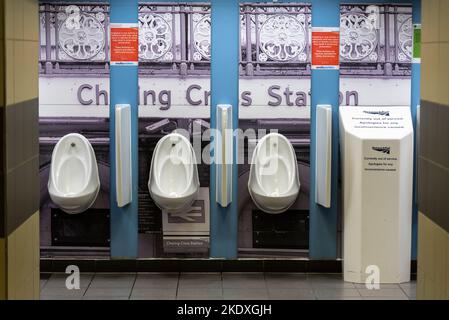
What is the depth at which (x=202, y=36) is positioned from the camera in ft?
21.1

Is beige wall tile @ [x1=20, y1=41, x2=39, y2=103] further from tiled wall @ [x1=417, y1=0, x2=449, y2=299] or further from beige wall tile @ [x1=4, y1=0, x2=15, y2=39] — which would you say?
tiled wall @ [x1=417, y1=0, x2=449, y2=299]

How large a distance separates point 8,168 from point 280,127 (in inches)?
119

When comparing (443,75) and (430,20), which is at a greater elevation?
(430,20)

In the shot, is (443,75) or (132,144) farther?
(132,144)

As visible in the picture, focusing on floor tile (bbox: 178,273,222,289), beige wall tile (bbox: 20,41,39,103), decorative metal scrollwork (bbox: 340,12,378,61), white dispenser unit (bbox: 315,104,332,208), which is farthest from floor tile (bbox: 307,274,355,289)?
beige wall tile (bbox: 20,41,39,103)

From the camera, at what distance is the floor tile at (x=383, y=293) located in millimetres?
Answer: 6031

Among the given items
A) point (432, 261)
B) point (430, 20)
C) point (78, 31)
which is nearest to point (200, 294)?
point (78, 31)

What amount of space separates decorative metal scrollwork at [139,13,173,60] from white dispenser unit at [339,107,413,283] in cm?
135

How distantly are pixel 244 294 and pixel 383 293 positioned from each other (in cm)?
93

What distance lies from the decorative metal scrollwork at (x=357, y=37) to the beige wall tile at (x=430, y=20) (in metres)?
2.27

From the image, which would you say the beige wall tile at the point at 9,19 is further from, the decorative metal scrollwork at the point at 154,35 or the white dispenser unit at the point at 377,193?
the white dispenser unit at the point at 377,193

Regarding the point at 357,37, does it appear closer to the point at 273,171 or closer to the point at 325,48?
the point at 325,48

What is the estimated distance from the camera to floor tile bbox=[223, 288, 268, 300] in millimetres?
5992

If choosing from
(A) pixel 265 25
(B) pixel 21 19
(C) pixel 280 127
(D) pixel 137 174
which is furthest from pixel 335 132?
(B) pixel 21 19
